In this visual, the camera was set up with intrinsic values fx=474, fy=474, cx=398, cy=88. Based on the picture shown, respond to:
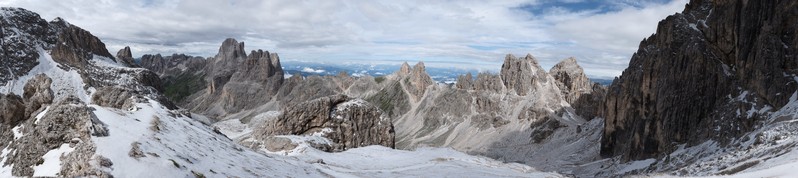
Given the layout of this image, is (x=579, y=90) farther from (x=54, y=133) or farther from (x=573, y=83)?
(x=54, y=133)

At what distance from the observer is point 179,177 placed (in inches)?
682

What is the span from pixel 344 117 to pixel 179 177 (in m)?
33.4

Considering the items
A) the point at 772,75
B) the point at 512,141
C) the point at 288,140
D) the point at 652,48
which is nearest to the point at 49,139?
the point at 288,140

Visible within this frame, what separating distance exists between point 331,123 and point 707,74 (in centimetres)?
6325

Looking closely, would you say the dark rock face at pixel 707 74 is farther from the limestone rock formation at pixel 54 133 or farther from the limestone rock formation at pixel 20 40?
the limestone rock formation at pixel 20 40

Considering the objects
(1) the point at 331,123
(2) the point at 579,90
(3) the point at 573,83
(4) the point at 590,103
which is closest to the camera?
(1) the point at 331,123

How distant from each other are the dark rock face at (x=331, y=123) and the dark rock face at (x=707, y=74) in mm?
46877

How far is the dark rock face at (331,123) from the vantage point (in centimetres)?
4956

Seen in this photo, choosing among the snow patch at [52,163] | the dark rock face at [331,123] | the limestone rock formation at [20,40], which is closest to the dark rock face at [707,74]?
the dark rock face at [331,123]

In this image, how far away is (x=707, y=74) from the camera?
76.7 m

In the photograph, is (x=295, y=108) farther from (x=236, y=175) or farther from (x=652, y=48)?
(x=652, y=48)

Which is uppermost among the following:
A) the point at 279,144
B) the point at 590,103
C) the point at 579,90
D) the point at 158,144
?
the point at 158,144

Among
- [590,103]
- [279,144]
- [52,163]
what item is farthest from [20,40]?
[590,103]

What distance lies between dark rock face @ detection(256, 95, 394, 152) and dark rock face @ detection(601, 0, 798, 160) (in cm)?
4688
